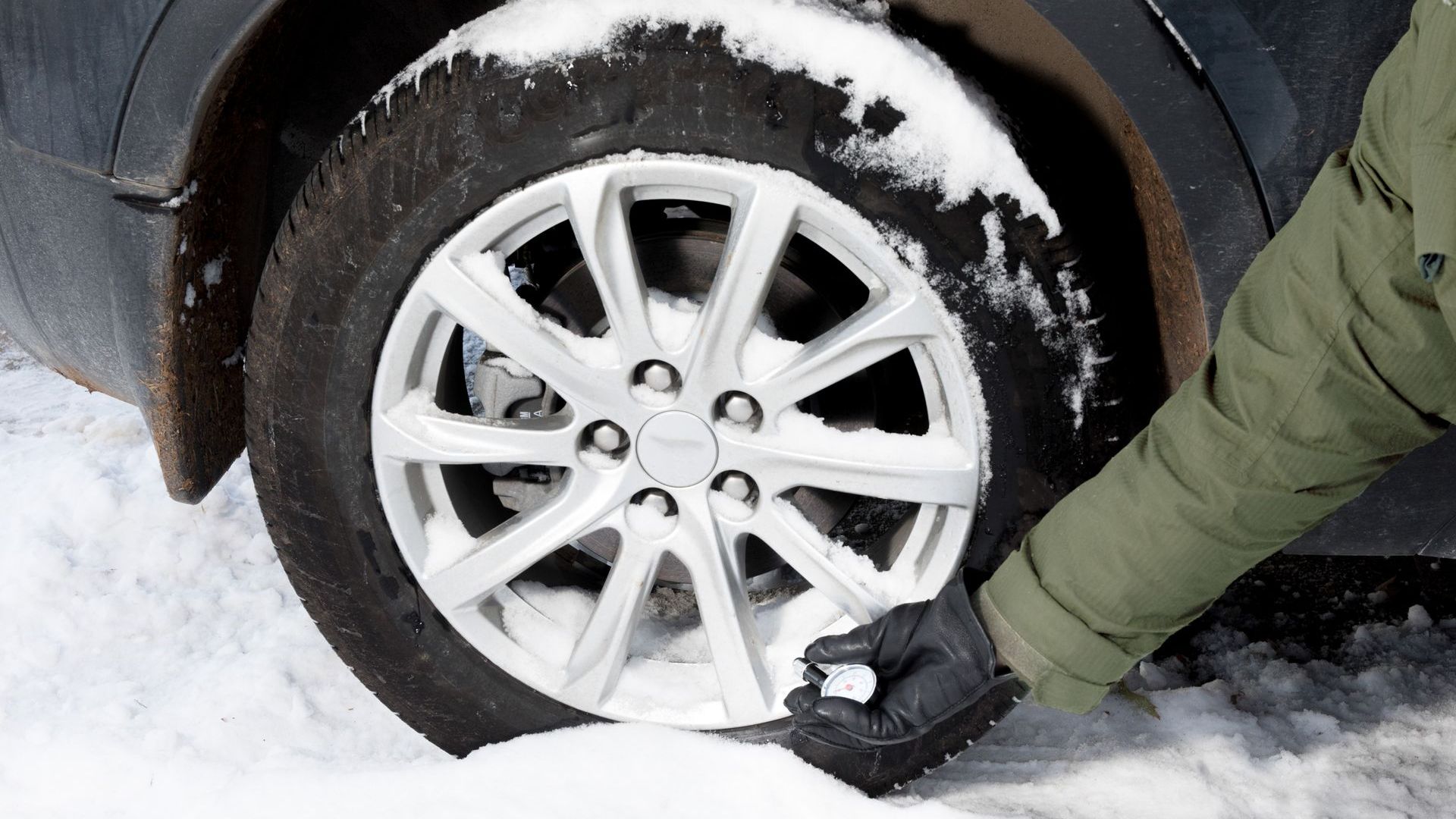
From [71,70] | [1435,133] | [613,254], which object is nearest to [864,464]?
[613,254]

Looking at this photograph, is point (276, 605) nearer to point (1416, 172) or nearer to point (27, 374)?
point (27, 374)

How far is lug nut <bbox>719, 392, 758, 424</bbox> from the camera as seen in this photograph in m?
1.51

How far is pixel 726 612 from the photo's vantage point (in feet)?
5.32

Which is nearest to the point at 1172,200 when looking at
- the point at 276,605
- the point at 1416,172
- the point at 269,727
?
the point at 1416,172

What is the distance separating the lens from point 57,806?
1.69 metres

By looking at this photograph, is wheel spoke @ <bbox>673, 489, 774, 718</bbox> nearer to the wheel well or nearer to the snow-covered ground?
the snow-covered ground

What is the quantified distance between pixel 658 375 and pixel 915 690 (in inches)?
22.0

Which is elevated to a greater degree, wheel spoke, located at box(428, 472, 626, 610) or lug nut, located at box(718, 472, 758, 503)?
lug nut, located at box(718, 472, 758, 503)

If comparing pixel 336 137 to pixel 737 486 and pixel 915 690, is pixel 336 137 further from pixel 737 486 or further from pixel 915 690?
pixel 915 690

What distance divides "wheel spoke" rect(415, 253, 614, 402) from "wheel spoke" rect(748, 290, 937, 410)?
0.75ft

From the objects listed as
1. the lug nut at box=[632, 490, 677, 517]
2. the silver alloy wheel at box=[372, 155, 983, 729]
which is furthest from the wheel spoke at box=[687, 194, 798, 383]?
the lug nut at box=[632, 490, 677, 517]

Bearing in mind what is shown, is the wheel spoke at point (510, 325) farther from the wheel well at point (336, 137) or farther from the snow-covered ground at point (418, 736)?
the snow-covered ground at point (418, 736)

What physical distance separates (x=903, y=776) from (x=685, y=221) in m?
0.91

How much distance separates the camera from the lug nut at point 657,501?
1.60 meters
